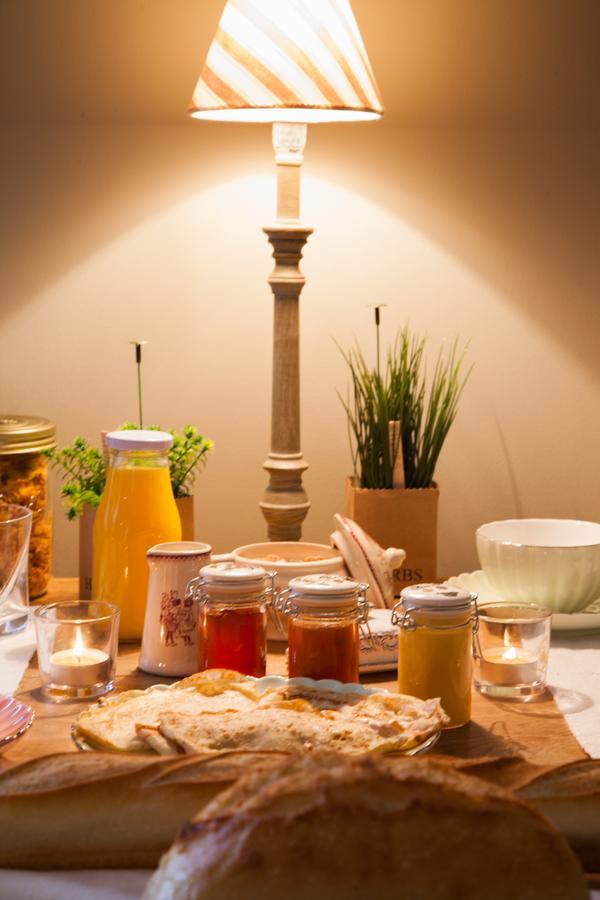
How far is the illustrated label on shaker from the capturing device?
1204 millimetres

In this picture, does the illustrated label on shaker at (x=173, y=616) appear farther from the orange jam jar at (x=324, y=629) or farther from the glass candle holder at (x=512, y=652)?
the glass candle holder at (x=512, y=652)

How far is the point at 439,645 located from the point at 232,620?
0.21 m

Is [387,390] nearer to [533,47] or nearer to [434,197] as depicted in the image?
[434,197]

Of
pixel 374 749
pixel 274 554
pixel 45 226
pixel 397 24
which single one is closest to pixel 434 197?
pixel 397 24

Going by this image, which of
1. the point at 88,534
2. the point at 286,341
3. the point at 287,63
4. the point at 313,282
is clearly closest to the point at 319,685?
the point at 88,534

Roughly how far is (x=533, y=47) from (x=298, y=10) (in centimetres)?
57

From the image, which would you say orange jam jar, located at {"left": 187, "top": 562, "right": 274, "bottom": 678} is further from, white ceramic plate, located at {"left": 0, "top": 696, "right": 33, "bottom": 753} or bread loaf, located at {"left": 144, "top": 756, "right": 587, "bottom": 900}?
bread loaf, located at {"left": 144, "top": 756, "right": 587, "bottom": 900}

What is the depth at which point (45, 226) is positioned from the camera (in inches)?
75.9

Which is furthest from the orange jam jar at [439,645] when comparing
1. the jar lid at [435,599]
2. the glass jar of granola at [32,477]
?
the glass jar of granola at [32,477]

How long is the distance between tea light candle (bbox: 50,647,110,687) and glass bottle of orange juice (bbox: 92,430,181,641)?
173 mm

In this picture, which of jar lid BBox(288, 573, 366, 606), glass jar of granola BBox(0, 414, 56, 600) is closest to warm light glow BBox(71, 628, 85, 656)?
jar lid BBox(288, 573, 366, 606)

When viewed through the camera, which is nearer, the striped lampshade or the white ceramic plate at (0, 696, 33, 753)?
the white ceramic plate at (0, 696, 33, 753)

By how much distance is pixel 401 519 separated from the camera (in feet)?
4.99

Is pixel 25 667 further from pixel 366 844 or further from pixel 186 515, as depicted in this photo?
pixel 366 844
